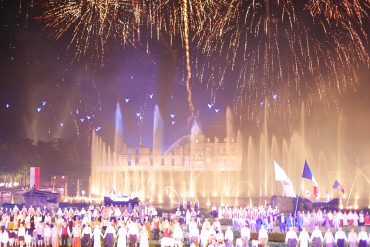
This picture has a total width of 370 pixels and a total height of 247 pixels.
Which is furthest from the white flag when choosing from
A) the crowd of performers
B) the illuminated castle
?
the illuminated castle

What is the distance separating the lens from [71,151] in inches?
3214

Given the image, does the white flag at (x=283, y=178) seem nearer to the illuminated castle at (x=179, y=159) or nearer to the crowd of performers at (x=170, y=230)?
the crowd of performers at (x=170, y=230)

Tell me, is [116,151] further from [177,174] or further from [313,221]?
[313,221]

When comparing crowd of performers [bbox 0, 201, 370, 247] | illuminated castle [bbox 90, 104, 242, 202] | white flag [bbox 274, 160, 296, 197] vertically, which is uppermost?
illuminated castle [bbox 90, 104, 242, 202]

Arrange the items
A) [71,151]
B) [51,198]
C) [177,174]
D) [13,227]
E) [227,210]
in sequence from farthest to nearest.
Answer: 1. [177,174]
2. [71,151]
3. [51,198]
4. [227,210]
5. [13,227]

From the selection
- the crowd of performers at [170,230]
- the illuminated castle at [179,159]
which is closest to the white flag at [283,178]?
the crowd of performers at [170,230]

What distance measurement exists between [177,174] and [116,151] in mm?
15598

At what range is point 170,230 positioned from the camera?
21.3 metres

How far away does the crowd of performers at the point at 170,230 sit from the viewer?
1916cm

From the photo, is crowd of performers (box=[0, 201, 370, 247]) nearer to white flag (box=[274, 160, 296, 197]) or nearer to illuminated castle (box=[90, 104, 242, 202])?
white flag (box=[274, 160, 296, 197])

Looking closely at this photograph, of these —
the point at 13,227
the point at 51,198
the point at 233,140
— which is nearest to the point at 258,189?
the point at 233,140

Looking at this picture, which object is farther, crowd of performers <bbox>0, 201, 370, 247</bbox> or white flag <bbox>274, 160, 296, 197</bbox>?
white flag <bbox>274, 160, 296, 197</bbox>

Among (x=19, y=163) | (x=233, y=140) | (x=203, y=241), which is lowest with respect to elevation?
(x=203, y=241)

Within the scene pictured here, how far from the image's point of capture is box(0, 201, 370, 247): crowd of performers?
754 inches
